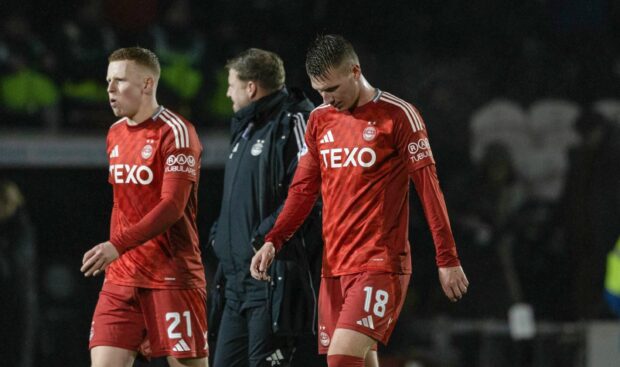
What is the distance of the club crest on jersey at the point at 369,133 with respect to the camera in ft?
13.0

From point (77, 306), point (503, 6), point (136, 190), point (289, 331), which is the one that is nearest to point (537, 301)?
point (503, 6)

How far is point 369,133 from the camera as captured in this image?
397 centimetres

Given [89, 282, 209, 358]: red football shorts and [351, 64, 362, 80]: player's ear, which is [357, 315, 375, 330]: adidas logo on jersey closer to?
[89, 282, 209, 358]: red football shorts

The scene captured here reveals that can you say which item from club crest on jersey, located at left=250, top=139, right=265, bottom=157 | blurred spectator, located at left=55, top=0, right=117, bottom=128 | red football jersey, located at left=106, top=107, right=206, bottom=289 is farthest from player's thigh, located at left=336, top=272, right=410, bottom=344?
blurred spectator, located at left=55, top=0, right=117, bottom=128

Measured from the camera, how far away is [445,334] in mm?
8453

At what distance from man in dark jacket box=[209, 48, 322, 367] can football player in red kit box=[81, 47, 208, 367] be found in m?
0.33

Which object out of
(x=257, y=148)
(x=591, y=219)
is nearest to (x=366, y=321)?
(x=257, y=148)

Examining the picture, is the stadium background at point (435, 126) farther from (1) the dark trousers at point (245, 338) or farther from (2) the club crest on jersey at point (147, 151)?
(2) the club crest on jersey at point (147, 151)

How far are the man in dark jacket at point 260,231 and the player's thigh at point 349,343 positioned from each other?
0.68 m

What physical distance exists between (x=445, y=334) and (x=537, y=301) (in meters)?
0.93

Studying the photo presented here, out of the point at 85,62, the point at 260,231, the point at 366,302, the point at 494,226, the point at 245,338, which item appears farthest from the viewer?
the point at 494,226

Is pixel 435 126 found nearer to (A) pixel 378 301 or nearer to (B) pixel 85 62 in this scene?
(B) pixel 85 62

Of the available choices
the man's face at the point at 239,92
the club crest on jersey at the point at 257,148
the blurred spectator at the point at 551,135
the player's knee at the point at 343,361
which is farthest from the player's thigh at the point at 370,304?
the blurred spectator at the point at 551,135

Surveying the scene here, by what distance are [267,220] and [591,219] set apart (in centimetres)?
499
